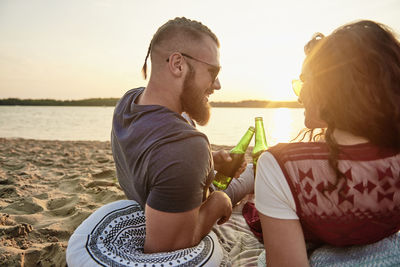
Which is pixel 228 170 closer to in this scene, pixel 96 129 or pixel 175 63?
pixel 175 63

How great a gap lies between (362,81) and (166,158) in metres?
1.23

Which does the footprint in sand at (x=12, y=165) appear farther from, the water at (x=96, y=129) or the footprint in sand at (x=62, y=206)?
the water at (x=96, y=129)

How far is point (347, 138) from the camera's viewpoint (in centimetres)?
156

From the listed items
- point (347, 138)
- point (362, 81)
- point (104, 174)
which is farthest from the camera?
point (104, 174)

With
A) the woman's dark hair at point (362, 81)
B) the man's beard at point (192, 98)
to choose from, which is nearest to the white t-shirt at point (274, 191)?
the woman's dark hair at point (362, 81)

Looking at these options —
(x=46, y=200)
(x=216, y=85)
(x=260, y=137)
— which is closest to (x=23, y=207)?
(x=46, y=200)

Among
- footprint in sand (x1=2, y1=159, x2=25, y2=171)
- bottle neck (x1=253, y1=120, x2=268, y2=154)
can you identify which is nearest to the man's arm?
bottle neck (x1=253, y1=120, x2=268, y2=154)

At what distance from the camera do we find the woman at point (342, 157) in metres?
1.44

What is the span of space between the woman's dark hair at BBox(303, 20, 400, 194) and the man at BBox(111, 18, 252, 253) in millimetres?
907

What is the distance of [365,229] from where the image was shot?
5.33ft

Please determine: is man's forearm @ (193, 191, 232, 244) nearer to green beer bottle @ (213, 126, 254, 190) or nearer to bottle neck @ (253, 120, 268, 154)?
green beer bottle @ (213, 126, 254, 190)

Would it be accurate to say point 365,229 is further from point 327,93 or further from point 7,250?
point 7,250

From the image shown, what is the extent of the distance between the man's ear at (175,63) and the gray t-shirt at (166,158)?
19.6 inches

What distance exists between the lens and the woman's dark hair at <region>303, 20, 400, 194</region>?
4.70 feet
